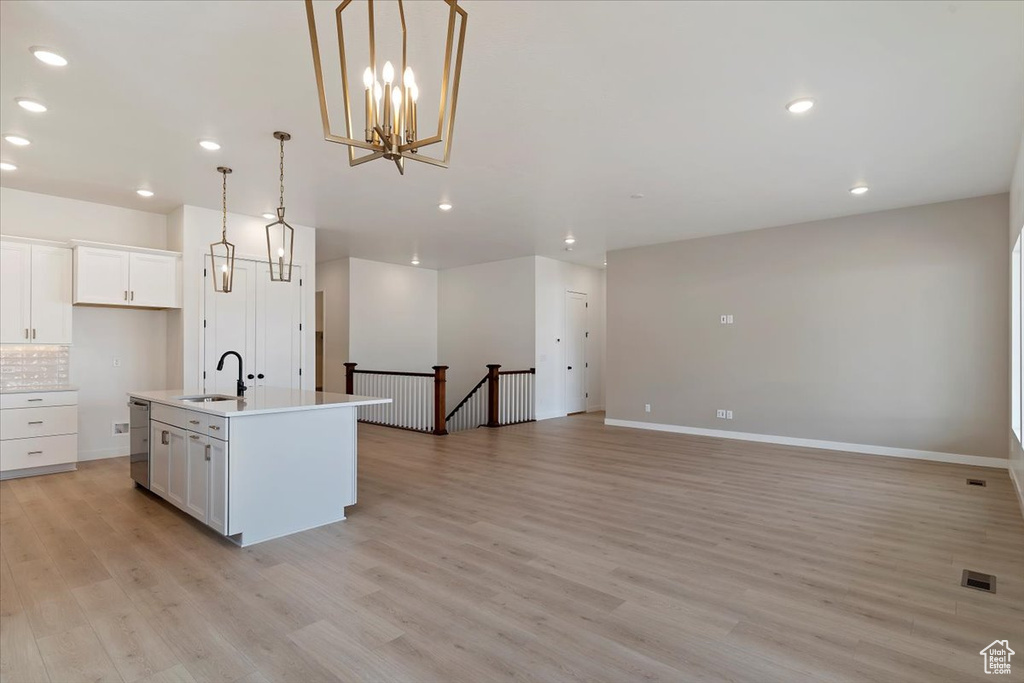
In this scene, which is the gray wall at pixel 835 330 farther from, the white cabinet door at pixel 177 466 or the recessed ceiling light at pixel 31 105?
the recessed ceiling light at pixel 31 105

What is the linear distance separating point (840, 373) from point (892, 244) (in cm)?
165

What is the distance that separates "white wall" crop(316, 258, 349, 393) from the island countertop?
15.9 feet

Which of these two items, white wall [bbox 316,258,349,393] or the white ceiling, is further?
white wall [bbox 316,258,349,393]

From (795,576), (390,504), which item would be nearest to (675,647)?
(795,576)

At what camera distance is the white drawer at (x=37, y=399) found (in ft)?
16.7

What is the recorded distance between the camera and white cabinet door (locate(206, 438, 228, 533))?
336 cm

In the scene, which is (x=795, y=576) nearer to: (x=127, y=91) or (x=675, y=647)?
(x=675, y=647)

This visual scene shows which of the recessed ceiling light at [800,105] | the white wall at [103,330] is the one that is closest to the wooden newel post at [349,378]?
the white wall at [103,330]

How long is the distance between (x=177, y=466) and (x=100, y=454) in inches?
122

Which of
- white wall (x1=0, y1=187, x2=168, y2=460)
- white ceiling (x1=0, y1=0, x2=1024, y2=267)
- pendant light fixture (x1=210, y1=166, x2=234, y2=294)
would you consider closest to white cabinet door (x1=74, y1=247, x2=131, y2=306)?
white wall (x1=0, y1=187, x2=168, y2=460)

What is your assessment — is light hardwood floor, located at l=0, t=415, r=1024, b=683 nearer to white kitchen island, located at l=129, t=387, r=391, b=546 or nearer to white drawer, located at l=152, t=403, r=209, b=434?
white kitchen island, located at l=129, t=387, r=391, b=546

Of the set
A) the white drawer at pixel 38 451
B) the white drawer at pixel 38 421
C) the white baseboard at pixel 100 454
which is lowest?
the white baseboard at pixel 100 454

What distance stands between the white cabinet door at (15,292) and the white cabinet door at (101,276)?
409 millimetres

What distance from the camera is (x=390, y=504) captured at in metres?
4.31
